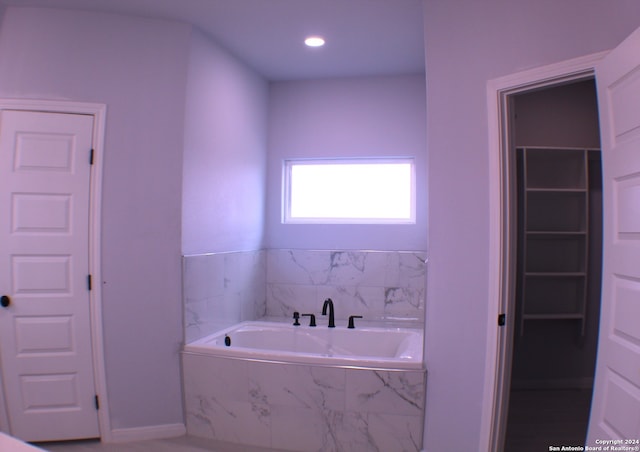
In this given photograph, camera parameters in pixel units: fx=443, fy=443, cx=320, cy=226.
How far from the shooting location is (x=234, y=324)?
3.55 metres

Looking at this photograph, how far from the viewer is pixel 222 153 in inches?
135

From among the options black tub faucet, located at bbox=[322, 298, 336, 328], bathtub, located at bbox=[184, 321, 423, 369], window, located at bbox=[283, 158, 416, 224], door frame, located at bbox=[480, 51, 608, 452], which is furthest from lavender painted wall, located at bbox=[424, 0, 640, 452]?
window, located at bbox=[283, 158, 416, 224]

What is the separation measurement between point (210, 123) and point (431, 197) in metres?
1.72

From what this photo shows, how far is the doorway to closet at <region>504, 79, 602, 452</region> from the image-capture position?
361 centimetres

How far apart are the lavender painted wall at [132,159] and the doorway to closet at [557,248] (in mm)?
2672

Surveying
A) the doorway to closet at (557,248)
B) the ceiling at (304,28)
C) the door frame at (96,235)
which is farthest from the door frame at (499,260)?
the door frame at (96,235)

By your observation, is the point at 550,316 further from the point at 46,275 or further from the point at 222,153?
the point at 46,275

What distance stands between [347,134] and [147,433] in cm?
283

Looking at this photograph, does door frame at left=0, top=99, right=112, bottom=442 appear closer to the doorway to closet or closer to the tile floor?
the tile floor

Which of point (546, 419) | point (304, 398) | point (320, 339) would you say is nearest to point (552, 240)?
point (546, 419)

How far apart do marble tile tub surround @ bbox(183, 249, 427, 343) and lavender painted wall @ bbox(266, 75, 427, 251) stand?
129mm

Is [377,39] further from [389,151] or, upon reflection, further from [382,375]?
[382,375]

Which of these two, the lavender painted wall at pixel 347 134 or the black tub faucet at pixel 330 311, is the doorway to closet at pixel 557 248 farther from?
the black tub faucet at pixel 330 311

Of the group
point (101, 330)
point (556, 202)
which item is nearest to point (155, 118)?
point (101, 330)
